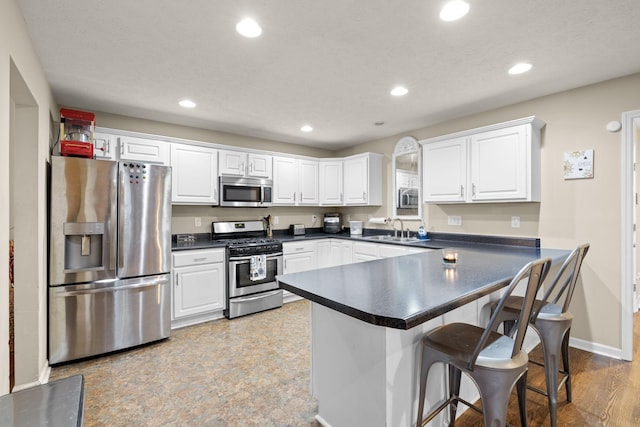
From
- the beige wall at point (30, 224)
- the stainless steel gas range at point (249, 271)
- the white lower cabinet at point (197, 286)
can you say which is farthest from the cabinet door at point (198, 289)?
the beige wall at point (30, 224)

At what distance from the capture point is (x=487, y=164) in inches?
125

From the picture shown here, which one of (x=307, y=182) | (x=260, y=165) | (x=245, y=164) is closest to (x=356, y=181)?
(x=307, y=182)

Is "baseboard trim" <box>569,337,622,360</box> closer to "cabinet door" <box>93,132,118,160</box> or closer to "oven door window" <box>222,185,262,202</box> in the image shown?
"oven door window" <box>222,185,262,202</box>

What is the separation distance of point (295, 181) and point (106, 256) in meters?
2.65

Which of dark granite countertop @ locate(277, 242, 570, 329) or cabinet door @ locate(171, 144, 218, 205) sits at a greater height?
cabinet door @ locate(171, 144, 218, 205)

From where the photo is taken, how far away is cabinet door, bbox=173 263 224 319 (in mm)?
3361

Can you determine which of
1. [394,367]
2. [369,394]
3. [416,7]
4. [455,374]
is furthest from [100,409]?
[416,7]

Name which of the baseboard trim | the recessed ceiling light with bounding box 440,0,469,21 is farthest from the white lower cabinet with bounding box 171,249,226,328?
the baseboard trim

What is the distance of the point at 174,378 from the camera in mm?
2391

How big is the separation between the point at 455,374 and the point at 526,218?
223 centimetres

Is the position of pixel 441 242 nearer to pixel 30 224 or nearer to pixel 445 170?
pixel 445 170

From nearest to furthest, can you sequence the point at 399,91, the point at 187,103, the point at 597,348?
the point at 597,348 → the point at 399,91 → the point at 187,103

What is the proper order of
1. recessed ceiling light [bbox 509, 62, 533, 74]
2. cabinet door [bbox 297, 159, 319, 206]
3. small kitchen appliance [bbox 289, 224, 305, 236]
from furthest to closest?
small kitchen appliance [bbox 289, 224, 305, 236] → cabinet door [bbox 297, 159, 319, 206] → recessed ceiling light [bbox 509, 62, 533, 74]

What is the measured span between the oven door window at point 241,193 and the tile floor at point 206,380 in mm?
1643
